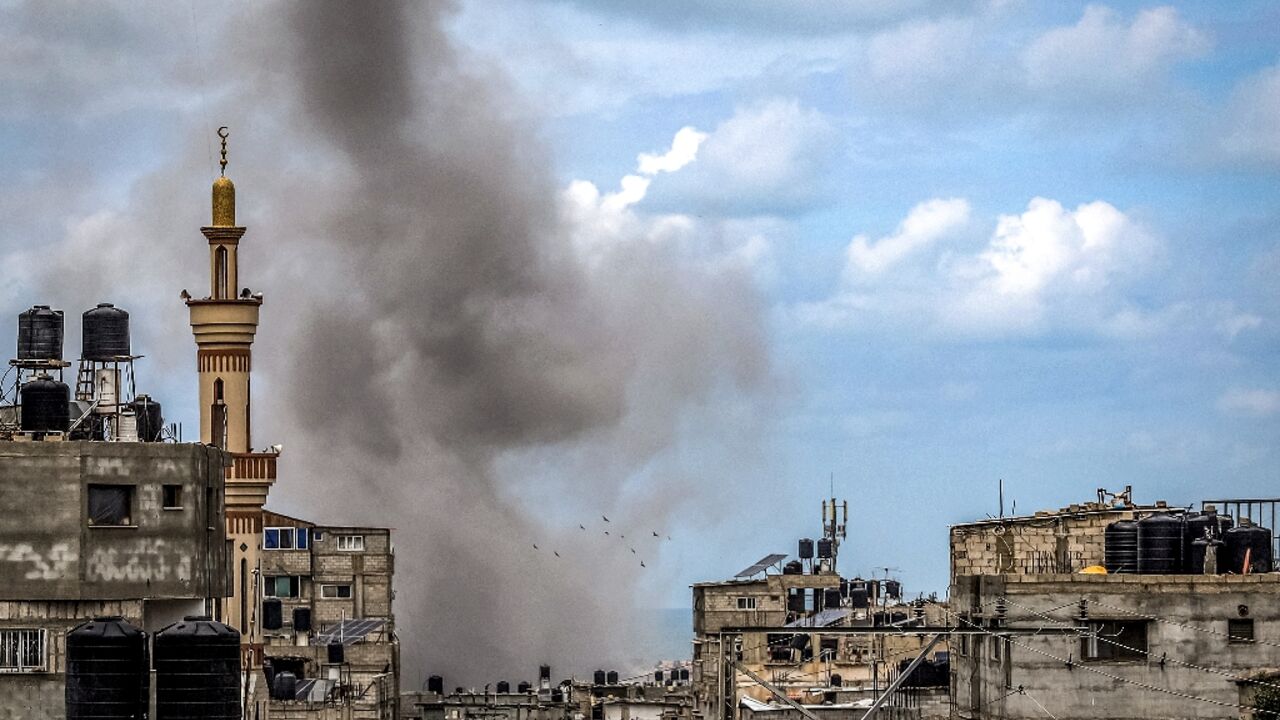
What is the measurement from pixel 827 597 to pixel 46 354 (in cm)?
5818

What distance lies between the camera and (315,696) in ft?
270

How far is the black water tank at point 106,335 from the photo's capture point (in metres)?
55.2

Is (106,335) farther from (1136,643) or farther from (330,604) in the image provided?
(330,604)

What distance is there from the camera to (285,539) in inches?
4038

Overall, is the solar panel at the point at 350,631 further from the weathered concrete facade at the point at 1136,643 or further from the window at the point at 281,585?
the weathered concrete facade at the point at 1136,643

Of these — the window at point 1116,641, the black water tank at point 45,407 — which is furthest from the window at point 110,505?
the window at point 1116,641

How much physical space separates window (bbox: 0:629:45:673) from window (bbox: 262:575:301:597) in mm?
55032

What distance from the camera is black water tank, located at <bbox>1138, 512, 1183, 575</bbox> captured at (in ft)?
172

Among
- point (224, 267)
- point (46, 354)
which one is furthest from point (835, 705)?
point (224, 267)

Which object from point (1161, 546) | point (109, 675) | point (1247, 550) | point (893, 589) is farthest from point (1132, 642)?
point (893, 589)

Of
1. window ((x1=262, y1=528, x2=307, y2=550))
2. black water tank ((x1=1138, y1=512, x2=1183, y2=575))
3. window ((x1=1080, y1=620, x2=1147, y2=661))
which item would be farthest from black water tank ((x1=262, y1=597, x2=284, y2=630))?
window ((x1=1080, y1=620, x2=1147, y2=661))

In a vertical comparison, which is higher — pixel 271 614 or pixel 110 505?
pixel 110 505

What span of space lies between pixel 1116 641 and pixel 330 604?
56204mm

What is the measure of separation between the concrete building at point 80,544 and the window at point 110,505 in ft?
0.06
